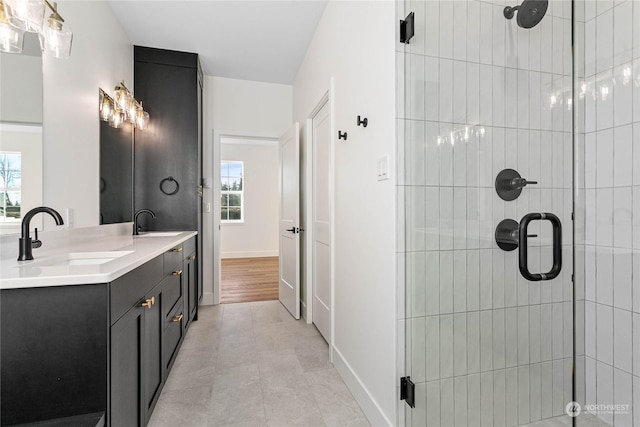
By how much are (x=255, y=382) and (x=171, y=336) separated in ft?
2.07

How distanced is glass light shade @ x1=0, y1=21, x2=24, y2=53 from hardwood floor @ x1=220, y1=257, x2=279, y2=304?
10.0 feet

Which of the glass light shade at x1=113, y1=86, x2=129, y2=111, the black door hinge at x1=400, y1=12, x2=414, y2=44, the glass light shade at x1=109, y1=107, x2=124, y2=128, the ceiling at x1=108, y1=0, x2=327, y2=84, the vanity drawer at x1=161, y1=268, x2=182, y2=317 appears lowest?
the vanity drawer at x1=161, y1=268, x2=182, y2=317

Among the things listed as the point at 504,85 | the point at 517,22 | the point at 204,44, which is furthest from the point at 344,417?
the point at 204,44

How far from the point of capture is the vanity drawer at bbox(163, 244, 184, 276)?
191 centimetres

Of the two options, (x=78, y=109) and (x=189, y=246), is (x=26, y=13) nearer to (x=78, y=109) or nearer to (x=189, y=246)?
(x=78, y=109)

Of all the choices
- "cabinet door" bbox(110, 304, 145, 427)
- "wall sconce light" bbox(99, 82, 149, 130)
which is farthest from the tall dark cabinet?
"cabinet door" bbox(110, 304, 145, 427)

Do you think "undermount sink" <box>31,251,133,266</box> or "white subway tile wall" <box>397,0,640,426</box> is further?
"undermount sink" <box>31,251,133,266</box>

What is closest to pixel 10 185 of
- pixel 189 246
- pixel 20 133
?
pixel 20 133

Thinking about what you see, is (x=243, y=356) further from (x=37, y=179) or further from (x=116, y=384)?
(x=37, y=179)

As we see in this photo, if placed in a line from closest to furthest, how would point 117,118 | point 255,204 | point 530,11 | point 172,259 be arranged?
point 530,11 → point 172,259 → point 117,118 → point 255,204

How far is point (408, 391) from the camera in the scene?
137 centimetres

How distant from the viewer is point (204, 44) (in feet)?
10.0

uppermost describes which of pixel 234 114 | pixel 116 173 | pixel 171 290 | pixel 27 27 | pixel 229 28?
pixel 229 28

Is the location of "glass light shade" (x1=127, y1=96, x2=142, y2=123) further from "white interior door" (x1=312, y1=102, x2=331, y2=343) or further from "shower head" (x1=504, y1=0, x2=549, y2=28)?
"shower head" (x1=504, y1=0, x2=549, y2=28)
